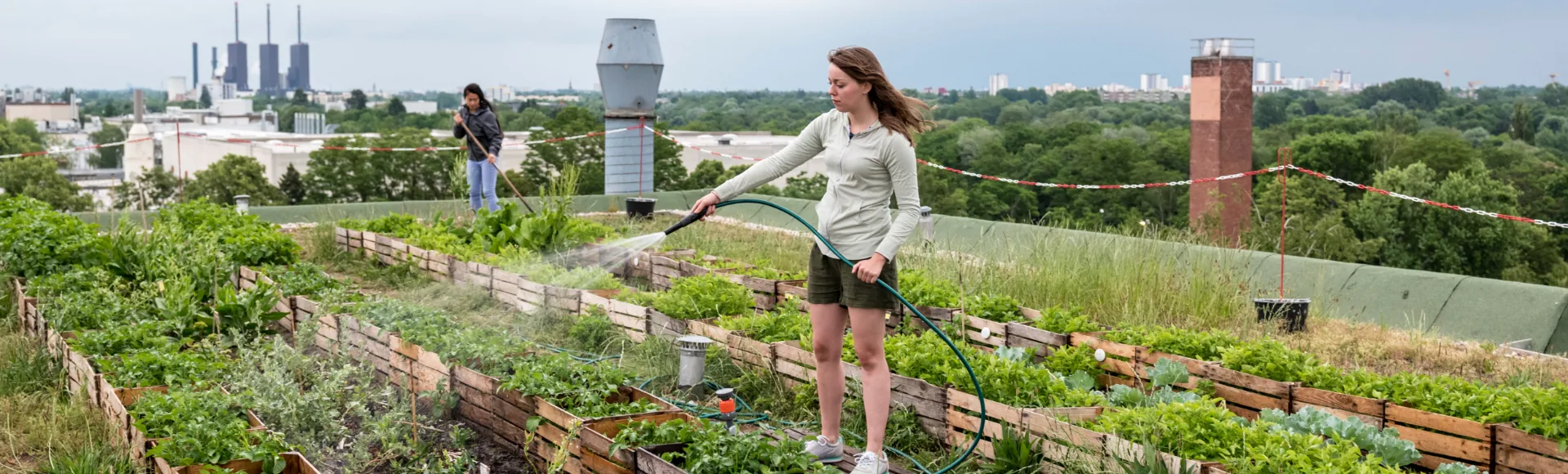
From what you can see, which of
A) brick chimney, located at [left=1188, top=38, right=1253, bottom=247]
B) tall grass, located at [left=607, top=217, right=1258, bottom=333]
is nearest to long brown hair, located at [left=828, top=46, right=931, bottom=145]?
tall grass, located at [left=607, top=217, right=1258, bottom=333]

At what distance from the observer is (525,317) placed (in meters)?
7.35

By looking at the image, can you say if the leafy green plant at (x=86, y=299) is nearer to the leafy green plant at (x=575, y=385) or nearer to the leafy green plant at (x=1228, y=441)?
the leafy green plant at (x=575, y=385)

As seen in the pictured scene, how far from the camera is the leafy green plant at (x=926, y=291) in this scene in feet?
21.3

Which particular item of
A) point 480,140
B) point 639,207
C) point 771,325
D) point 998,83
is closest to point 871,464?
point 771,325

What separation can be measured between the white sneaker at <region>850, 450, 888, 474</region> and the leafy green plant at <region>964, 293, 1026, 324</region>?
2.04 m

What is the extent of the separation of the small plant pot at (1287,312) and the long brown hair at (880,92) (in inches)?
147

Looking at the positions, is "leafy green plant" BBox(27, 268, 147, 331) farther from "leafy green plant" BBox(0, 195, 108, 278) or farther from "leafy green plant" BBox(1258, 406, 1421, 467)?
"leafy green plant" BBox(1258, 406, 1421, 467)

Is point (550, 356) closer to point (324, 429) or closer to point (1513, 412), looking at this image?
point (324, 429)

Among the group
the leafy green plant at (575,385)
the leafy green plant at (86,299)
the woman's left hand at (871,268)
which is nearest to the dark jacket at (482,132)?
the leafy green plant at (86,299)

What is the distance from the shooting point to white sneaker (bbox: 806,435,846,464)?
451 cm

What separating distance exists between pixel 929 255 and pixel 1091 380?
3.27 m

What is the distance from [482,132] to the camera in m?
12.0

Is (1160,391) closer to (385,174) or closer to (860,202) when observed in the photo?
(860,202)

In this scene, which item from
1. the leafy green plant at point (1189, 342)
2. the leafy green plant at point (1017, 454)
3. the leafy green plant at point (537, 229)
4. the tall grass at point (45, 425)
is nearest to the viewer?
the leafy green plant at point (1017, 454)
